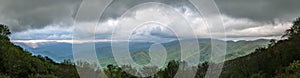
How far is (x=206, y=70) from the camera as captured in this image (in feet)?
314

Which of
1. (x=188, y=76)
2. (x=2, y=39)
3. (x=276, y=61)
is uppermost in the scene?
Result: (x=2, y=39)

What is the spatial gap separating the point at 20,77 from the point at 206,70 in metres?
51.1

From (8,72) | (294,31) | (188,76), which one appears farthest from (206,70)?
(8,72)

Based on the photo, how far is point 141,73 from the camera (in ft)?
338

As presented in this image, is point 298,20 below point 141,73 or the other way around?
the other way around

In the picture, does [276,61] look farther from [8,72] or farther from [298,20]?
[8,72]

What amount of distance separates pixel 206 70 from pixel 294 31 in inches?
1376

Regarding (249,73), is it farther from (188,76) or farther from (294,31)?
(188,76)

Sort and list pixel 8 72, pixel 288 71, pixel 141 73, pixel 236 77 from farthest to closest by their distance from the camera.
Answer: pixel 141 73 < pixel 236 77 < pixel 8 72 < pixel 288 71

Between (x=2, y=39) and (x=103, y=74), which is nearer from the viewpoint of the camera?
(x=2, y=39)

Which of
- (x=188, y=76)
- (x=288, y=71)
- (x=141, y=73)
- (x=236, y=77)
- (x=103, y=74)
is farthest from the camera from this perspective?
(x=141, y=73)

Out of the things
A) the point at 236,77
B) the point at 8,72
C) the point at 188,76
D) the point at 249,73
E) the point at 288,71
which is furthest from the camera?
the point at 188,76

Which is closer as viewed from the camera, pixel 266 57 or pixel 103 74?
pixel 266 57

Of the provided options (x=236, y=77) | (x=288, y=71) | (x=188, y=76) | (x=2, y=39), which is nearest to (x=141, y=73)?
Result: (x=188, y=76)
